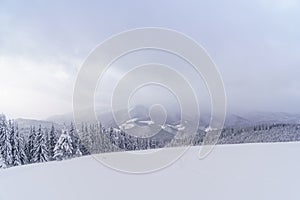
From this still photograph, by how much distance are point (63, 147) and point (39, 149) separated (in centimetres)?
201

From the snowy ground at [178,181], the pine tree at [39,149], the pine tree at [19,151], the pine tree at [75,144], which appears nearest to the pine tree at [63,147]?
the pine tree at [75,144]

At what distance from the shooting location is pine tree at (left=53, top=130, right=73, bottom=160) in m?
8.30

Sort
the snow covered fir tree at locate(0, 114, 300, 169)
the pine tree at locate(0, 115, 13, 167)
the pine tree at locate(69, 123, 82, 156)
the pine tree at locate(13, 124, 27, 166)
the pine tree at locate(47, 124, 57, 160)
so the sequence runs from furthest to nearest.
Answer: the pine tree at locate(13, 124, 27, 166)
the pine tree at locate(0, 115, 13, 167)
the pine tree at locate(47, 124, 57, 160)
the pine tree at locate(69, 123, 82, 156)
the snow covered fir tree at locate(0, 114, 300, 169)

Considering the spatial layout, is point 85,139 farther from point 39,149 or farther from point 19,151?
point 19,151

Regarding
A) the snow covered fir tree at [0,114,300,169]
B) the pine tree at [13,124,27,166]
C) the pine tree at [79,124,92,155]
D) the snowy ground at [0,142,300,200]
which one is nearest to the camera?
the snowy ground at [0,142,300,200]

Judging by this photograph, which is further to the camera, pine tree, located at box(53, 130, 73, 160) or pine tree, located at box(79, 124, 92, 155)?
pine tree, located at box(53, 130, 73, 160)

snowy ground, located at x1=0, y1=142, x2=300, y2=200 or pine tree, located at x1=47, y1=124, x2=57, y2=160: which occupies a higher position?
pine tree, located at x1=47, y1=124, x2=57, y2=160

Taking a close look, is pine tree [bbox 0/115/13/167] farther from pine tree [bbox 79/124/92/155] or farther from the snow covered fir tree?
pine tree [bbox 79/124/92/155]

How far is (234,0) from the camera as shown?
5.92m

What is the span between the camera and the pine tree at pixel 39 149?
9.84 metres

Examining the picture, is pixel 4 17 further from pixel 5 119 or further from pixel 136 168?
pixel 5 119

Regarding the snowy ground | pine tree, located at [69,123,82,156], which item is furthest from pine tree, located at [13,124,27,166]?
the snowy ground

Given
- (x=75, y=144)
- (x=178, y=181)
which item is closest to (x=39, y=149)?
(x=75, y=144)

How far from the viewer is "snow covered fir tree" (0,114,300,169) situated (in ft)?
17.7
